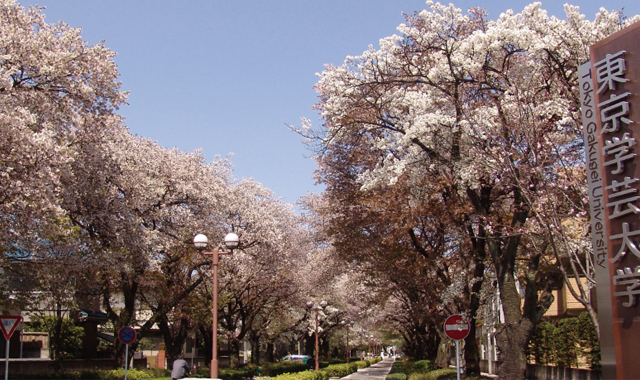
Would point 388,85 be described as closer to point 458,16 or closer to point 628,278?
point 458,16

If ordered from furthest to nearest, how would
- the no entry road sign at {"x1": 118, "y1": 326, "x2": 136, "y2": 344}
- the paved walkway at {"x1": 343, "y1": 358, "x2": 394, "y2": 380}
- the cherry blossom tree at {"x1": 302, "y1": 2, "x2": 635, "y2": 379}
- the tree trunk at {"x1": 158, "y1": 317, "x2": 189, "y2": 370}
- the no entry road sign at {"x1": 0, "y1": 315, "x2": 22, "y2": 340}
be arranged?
the paved walkway at {"x1": 343, "y1": 358, "x2": 394, "y2": 380} → the tree trunk at {"x1": 158, "y1": 317, "x2": 189, "y2": 370} → the no entry road sign at {"x1": 118, "y1": 326, "x2": 136, "y2": 344} → the no entry road sign at {"x1": 0, "y1": 315, "x2": 22, "y2": 340} → the cherry blossom tree at {"x1": 302, "y1": 2, "x2": 635, "y2": 379}

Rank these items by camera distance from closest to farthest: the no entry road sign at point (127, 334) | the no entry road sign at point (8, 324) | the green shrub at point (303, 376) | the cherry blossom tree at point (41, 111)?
1. the cherry blossom tree at point (41, 111)
2. the no entry road sign at point (8, 324)
3. the no entry road sign at point (127, 334)
4. the green shrub at point (303, 376)

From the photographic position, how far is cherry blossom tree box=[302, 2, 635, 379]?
1236 cm

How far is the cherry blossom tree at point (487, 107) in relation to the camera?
12.4 m

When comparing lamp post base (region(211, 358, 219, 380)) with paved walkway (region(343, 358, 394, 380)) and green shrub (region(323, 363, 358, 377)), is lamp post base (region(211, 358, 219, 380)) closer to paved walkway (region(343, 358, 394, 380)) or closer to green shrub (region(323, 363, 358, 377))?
green shrub (region(323, 363, 358, 377))

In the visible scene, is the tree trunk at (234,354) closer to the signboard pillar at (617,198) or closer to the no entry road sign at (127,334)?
the no entry road sign at (127,334)

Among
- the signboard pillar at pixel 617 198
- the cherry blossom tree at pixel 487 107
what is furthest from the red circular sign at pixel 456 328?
the signboard pillar at pixel 617 198

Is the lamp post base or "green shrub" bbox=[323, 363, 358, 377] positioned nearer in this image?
the lamp post base

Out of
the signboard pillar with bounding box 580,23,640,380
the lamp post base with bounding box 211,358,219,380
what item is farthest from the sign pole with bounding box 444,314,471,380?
the signboard pillar with bounding box 580,23,640,380

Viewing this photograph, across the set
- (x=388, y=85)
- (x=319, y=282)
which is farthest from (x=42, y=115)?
(x=319, y=282)

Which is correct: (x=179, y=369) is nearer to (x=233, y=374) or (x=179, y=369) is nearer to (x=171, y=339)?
(x=171, y=339)

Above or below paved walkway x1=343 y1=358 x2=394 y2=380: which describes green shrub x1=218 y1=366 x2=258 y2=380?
above

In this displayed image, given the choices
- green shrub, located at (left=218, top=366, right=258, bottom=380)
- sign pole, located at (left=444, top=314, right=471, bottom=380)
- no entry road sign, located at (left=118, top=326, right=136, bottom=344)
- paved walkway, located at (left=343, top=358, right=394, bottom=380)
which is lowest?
paved walkway, located at (left=343, top=358, right=394, bottom=380)

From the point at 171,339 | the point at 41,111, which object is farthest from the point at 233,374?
the point at 41,111
